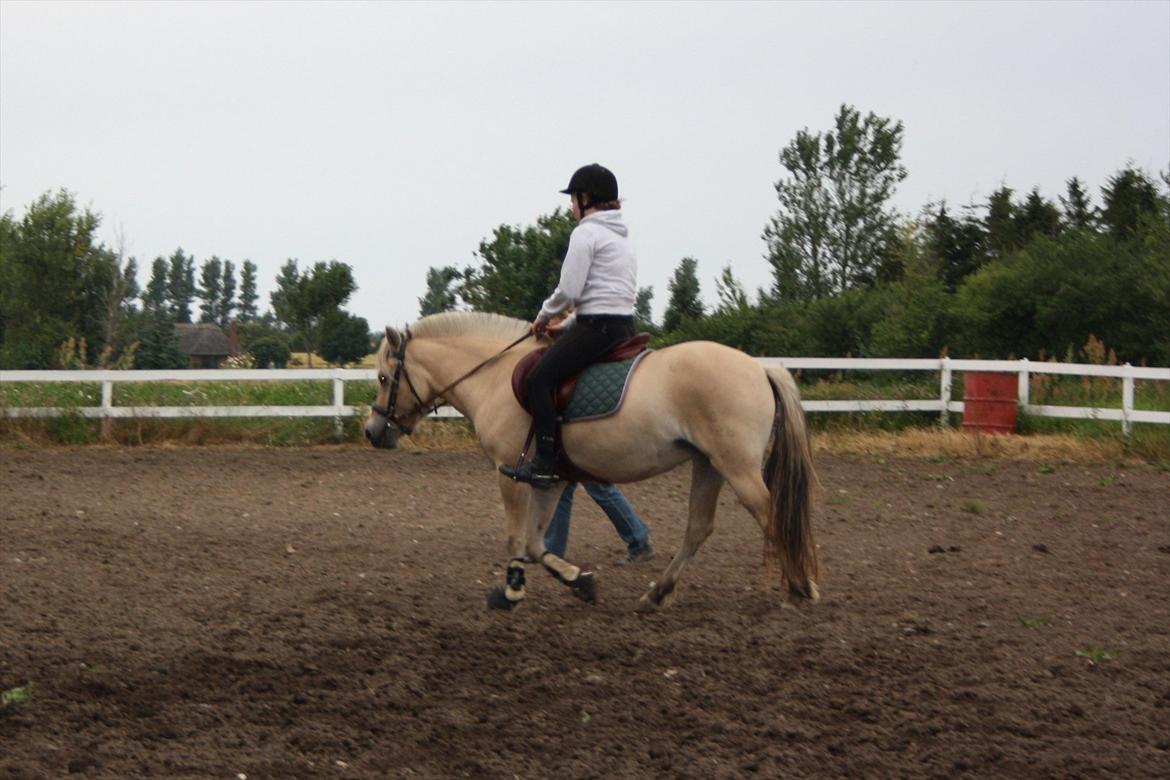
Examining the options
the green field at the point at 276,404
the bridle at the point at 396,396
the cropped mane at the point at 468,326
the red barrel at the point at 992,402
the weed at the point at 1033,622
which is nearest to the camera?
the weed at the point at 1033,622

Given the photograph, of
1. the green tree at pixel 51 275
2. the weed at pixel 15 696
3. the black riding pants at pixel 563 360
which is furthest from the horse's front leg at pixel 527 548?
the green tree at pixel 51 275

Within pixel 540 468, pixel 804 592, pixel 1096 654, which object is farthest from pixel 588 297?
pixel 1096 654

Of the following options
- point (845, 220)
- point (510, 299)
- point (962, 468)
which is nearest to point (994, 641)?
point (962, 468)

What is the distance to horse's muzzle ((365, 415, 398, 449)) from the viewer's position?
26.3 ft

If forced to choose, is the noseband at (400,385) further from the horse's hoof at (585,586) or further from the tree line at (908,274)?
the tree line at (908,274)

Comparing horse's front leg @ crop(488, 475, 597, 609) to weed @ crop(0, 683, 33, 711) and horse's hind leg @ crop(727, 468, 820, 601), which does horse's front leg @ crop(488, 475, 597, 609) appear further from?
weed @ crop(0, 683, 33, 711)

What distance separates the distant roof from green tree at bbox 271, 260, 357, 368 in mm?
42617

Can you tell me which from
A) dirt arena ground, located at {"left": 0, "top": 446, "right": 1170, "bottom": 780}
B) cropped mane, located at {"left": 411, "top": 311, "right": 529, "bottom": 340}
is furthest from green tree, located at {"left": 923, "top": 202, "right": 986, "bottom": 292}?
cropped mane, located at {"left": 411, "top": 311, "right": 529, "bottom": 340}

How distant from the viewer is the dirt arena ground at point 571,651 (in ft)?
15.0

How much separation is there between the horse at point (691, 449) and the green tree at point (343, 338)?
32.7 metres

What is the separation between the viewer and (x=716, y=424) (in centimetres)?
672

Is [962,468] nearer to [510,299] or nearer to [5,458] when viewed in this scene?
[5,458]

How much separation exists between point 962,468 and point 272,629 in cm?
981

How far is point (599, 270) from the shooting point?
273 inches
